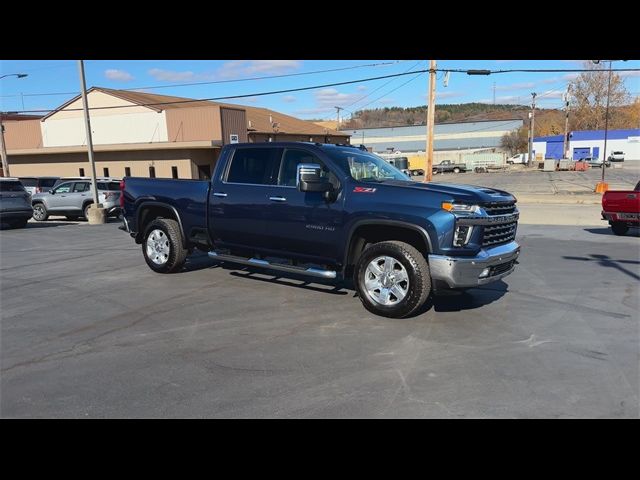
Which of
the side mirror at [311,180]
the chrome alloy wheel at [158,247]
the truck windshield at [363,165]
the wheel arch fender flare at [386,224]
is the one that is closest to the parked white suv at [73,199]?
the chrome alloy wheel at [158,247]

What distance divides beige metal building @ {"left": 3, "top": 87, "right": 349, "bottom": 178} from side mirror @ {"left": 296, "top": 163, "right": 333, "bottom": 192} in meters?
24.3

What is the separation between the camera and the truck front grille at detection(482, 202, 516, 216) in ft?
18.2

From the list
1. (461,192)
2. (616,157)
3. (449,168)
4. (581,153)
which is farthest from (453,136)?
(461,192)

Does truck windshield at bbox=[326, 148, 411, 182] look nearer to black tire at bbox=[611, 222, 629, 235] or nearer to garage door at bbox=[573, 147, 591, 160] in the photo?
black tire at bbox=[611, 222, 629, 235]

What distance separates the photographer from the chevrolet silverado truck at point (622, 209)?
12.1m

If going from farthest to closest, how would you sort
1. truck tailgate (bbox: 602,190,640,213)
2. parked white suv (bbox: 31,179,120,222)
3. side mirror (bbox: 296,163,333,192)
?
1. parked white suv (bbox: 31,179,120,222)
2. truck tailgate (bbox: 602,190,640,213)
3. side mirror (bbox: 296,163,333,192)

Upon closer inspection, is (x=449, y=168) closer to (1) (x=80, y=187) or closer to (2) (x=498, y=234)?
(1) (x=80, y=187)

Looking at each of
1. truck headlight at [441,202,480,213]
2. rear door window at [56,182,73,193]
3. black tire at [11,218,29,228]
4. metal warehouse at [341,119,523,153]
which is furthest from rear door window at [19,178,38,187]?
metal warehouse at [341,119,523,153]

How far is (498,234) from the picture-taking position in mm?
5812

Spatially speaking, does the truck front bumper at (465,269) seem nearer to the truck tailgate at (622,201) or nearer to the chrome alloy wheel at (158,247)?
the chrome alloy wheel at (158,247)

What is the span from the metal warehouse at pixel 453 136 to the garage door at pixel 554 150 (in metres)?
18.8
